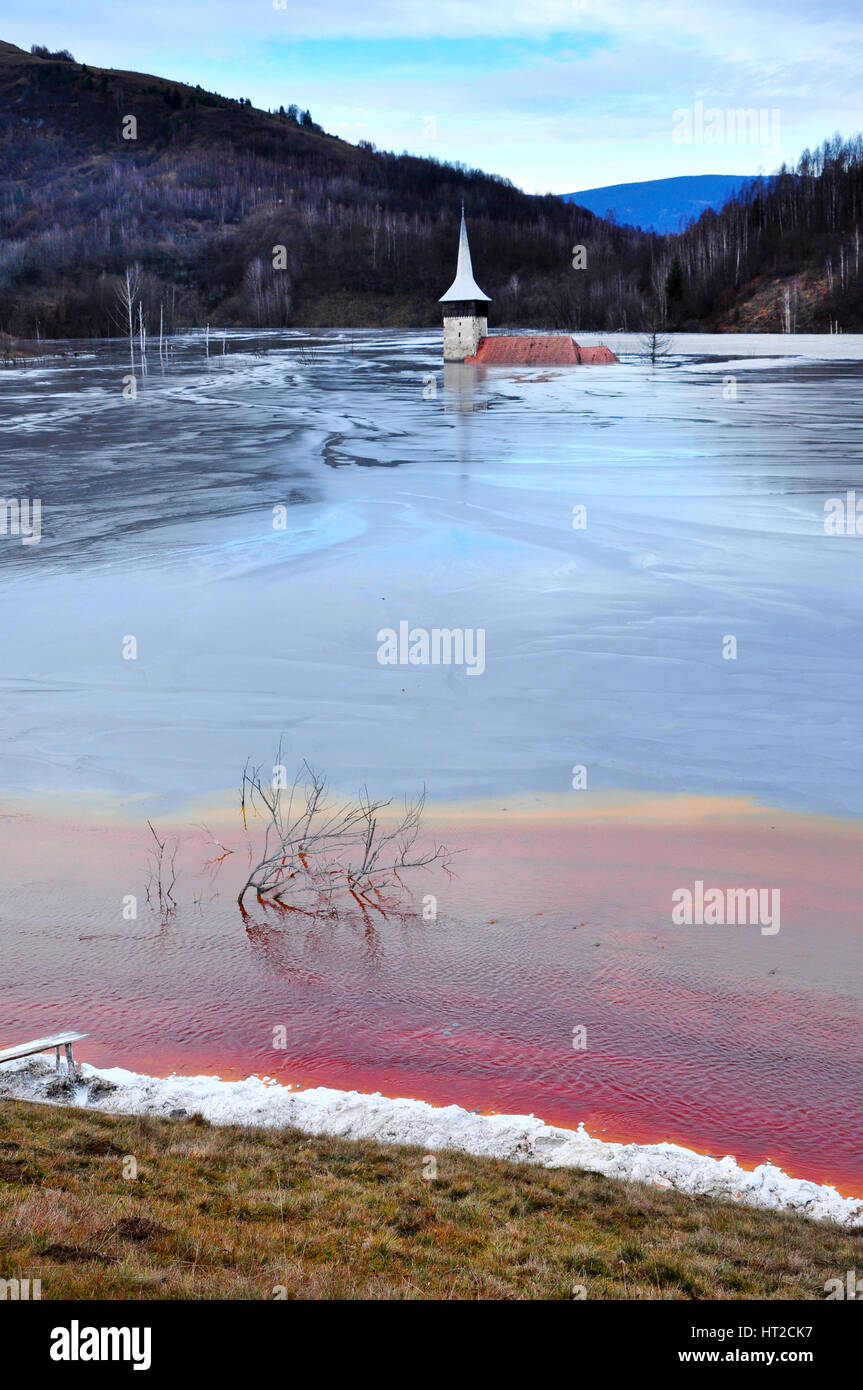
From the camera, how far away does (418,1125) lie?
7.89 metres

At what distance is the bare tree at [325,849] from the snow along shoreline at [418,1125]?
2.86 metres

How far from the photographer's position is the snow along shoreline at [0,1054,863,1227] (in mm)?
7180

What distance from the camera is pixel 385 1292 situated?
5.45 metres

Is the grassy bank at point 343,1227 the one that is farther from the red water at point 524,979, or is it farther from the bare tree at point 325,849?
the bare tree at point 325,849

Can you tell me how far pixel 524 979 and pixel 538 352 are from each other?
6927 cm

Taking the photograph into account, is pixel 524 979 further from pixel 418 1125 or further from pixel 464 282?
pixel 464 282

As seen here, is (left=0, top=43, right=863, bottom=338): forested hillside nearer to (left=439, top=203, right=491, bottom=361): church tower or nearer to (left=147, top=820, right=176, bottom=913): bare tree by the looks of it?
(left=439, top=203, right=491, bottom=361): church tower

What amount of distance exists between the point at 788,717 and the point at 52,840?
29.8 ft

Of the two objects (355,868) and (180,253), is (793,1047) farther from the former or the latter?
(180,253)

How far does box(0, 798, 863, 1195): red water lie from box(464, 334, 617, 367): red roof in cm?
6471

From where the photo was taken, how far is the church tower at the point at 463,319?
72.4 meters

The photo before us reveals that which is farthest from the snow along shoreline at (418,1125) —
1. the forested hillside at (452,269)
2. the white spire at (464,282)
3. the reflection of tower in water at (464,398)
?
the forested hillside at (452,269)

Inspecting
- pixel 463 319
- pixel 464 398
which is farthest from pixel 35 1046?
pixel 463 319
